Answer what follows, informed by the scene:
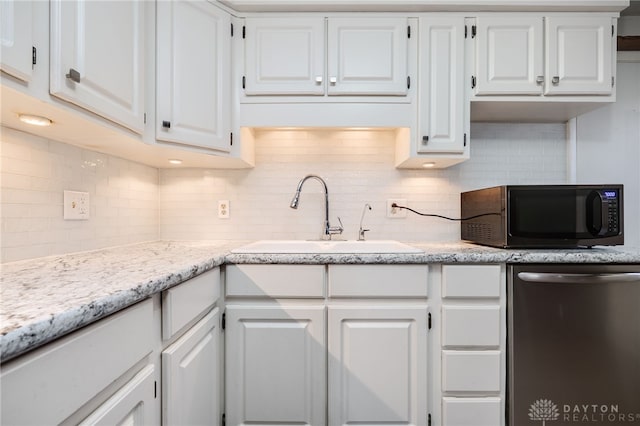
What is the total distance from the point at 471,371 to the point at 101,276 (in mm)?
1421

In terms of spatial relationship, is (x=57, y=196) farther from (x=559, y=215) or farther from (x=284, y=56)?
(x=559, y=215)

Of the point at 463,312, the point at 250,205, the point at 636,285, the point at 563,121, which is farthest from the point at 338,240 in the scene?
the point at 563,121

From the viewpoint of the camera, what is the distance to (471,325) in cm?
140

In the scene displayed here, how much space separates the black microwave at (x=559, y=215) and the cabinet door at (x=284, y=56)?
3.49 ft

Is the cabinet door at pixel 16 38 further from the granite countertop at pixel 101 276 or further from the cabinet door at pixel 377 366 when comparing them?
the cabinet door at pixel 377 366

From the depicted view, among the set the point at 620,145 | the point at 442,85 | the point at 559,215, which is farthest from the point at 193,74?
the point at 620,145

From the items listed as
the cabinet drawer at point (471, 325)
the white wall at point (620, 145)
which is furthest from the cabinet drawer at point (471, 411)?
the white wall at point (620, 145)

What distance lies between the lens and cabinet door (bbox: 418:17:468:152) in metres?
1.65

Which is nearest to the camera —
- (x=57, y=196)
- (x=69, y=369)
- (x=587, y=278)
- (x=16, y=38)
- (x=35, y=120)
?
(x=69, y=369)

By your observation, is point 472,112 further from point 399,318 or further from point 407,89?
point 399,318

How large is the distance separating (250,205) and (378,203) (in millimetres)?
767

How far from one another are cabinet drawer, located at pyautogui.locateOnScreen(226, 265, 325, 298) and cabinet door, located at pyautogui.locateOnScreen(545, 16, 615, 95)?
1549 millimetres

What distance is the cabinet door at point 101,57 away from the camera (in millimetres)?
888

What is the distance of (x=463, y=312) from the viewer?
1406 millimetres
